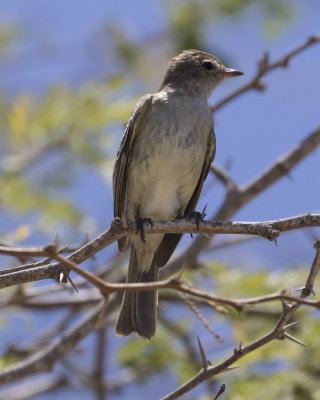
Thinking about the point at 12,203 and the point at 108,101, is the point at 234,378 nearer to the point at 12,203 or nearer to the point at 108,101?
the point at 12,203

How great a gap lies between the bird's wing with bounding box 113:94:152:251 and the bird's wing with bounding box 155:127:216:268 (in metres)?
0.47

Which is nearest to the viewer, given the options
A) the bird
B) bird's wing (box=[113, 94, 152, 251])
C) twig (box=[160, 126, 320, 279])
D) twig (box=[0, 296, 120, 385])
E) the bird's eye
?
twig (box=[0, 296, 120, 385])

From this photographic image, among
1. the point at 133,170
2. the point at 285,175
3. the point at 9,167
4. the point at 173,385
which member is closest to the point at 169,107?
the point at 133,170

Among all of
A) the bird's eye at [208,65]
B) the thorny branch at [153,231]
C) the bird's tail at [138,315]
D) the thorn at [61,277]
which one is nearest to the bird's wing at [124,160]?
the bird's tail at [138,315]

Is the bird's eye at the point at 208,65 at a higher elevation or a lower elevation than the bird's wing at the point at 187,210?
higher

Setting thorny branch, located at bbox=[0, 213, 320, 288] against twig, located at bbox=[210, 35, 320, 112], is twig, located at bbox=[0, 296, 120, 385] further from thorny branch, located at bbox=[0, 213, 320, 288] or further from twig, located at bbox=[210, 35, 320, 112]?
twig, located at bbox=[210, 35, 320, 112]

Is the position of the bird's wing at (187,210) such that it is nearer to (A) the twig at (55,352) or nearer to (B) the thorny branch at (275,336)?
(A) the twig at (55,352)

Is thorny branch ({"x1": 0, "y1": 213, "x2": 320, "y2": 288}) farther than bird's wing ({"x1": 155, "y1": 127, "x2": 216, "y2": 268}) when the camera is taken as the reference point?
No

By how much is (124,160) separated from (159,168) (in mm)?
251

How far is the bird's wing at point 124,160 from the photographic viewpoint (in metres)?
4.68

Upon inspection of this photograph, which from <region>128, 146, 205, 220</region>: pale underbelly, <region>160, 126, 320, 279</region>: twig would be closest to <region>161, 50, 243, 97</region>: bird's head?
<region>128, 146, 205, 220</region>: pale underbelly

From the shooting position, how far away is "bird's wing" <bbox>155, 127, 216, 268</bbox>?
198 inches

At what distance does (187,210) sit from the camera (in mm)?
5340

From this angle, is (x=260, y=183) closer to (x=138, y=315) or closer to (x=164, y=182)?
(x=164, y=182)
